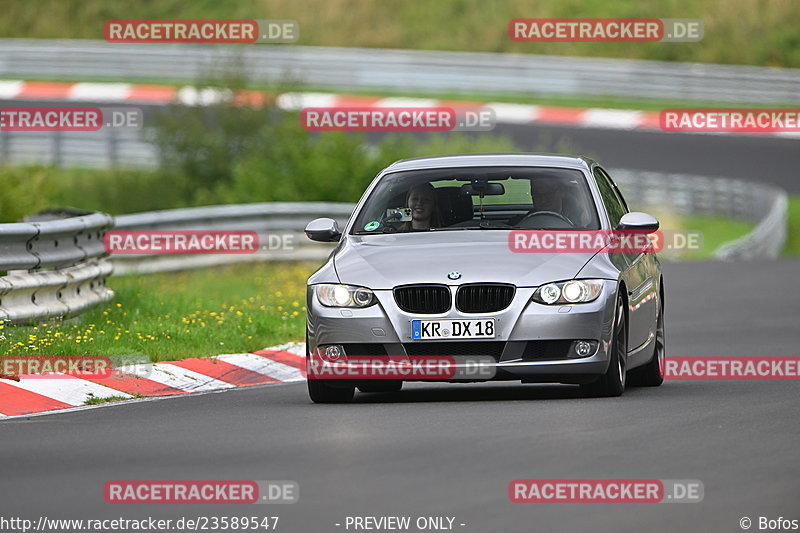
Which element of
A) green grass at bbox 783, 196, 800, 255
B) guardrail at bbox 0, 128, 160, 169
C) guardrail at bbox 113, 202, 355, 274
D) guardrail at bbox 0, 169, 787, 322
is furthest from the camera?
guardrail at bbox 0, 128, 160, 169

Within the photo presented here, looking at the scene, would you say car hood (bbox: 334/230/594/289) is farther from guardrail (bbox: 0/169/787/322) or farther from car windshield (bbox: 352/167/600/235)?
guardrail (bbox: 0/169/787/322)

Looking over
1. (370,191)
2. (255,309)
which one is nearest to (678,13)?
(255,309)

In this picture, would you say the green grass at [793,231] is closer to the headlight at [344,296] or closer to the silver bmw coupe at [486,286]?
the silver bmw coupe at [486,286]

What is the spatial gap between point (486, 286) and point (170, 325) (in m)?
4.78

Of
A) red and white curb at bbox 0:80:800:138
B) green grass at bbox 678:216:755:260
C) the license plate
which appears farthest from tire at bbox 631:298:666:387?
red and white curb at bbox 0:80:800:138

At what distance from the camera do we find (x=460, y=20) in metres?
51.8

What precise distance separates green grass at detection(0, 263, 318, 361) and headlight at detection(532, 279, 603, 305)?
3633 mm

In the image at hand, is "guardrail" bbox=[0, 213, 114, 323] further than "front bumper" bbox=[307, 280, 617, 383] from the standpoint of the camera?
Yes

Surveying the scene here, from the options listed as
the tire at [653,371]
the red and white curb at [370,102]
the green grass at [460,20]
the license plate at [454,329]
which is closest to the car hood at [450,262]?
the license plate at [454,329]

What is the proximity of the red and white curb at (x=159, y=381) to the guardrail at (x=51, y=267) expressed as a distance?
1.28 metres

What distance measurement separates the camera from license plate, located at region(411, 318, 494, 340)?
1123 cm

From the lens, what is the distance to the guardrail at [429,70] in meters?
42.4

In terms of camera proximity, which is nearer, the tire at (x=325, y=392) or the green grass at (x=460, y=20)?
the tire at (x=325, y=392)

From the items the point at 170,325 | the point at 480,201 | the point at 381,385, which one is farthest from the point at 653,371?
the point at 170,325
